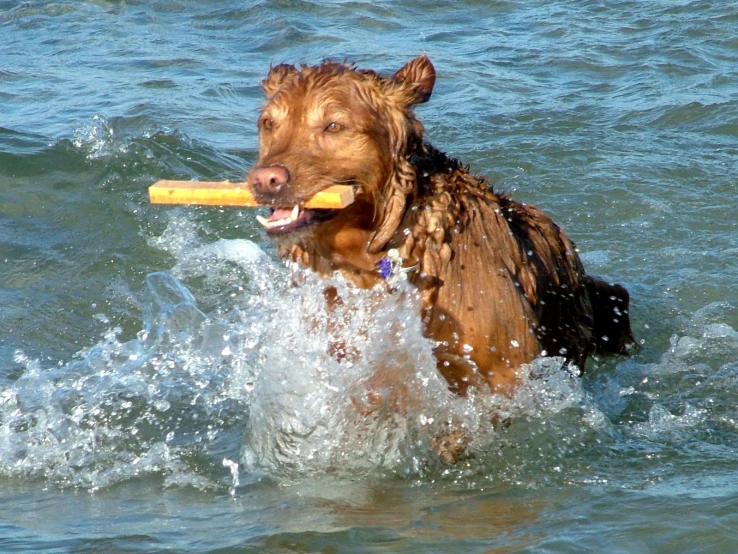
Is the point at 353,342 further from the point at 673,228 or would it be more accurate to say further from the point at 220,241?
the point at 673,228

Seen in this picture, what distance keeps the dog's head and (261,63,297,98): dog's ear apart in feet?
0.29

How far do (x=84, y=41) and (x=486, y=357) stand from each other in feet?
37.2

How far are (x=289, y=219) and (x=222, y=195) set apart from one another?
0.45 meters

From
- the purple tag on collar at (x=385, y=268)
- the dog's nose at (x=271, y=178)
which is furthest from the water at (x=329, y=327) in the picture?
the dog's nose at (x=271, y=178)

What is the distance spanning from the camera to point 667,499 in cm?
503

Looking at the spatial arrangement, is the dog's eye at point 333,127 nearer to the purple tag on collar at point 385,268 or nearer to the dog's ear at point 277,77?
the dog's ear at point 277,77

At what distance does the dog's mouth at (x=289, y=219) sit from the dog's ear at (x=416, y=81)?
31.3 inches

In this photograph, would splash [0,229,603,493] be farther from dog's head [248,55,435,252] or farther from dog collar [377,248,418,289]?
dog's head [248,55,435,252]

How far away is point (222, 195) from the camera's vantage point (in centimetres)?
561

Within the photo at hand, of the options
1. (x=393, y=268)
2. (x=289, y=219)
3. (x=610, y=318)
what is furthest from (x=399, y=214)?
(x=610, y=318)

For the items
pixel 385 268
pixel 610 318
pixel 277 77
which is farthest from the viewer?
pixel 610 318

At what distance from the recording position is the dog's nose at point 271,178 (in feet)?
17.2

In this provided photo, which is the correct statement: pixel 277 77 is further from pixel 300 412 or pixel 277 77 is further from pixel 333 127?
pixel 300 412

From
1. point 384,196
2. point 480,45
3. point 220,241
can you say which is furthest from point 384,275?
point 480,45
